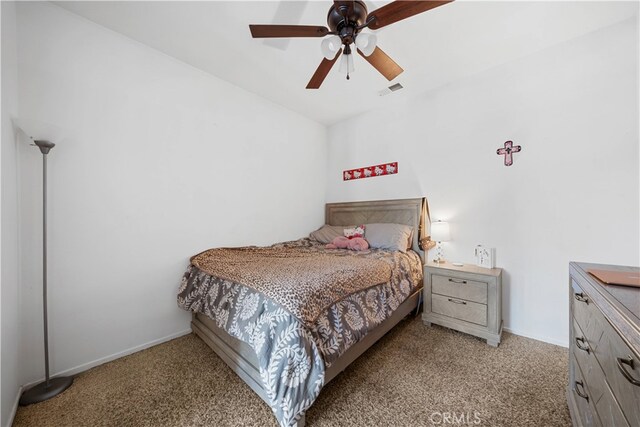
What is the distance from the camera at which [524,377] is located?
1.62 m

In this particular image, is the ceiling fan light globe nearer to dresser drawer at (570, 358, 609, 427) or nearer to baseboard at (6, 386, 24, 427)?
dresser drawer at (570, 358, 609, 427)

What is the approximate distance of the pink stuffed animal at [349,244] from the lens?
2.72 m

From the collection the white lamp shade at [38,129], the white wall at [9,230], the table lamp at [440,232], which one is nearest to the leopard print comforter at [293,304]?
the table lamp at [440,232]

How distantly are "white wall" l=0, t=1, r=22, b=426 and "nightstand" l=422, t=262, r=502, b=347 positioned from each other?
2998 millimetres

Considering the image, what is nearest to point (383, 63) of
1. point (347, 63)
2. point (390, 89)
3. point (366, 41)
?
point (347, 63)

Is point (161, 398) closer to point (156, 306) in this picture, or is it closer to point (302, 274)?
point (156, 306)

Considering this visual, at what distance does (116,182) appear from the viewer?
1909mm

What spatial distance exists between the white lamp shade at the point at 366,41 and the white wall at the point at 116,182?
5.73ft

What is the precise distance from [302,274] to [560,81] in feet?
9.10

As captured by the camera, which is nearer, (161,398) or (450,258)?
(161,398)

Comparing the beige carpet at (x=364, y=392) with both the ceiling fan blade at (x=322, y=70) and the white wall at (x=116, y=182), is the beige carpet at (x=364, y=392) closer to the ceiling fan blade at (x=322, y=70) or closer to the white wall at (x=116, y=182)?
the white wall at (x=116, y=182)

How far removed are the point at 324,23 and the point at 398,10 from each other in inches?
28.1

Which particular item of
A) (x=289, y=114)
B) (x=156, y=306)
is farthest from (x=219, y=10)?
(x=156, y=306)

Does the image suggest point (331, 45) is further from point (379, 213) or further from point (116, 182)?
point (379, 213)
